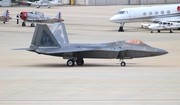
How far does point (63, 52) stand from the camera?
92.7ft

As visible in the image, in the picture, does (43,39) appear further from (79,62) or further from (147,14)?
(147,14)

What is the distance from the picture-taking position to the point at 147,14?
5756cm

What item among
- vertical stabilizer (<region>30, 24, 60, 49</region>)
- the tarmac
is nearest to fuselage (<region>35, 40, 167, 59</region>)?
vertical stabilizer (<region>30, 24, 60, 49</region>)

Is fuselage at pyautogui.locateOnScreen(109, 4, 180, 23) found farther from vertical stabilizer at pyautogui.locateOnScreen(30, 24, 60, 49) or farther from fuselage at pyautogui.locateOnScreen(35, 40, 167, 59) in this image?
fuselage at pyautogui.locateOnScreen(35, 40, 167, 59)

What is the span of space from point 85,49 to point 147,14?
98.4 ft

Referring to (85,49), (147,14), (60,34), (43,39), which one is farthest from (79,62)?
(147,14)
